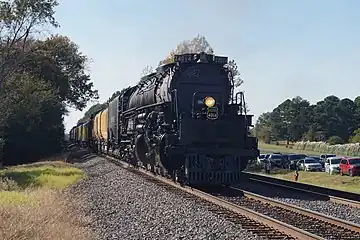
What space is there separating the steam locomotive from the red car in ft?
59.3

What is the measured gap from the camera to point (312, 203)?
15.9 metres

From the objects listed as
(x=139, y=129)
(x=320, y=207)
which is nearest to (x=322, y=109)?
(x=139, y=129)

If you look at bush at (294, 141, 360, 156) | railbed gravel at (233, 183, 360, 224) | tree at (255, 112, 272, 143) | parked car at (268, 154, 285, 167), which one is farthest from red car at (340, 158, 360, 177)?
tree at (255, 112, 272, 143)

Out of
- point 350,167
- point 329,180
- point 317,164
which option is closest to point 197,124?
point 329,180

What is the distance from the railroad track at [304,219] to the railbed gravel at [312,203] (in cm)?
81

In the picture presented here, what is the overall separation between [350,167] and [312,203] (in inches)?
894

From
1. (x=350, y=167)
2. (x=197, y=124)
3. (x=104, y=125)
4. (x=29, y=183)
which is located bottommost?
(x=29, y=183)

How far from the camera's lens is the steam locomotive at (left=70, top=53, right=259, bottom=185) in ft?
59.9

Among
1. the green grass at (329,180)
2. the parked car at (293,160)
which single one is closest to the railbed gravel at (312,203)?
the green grass at (329,180)

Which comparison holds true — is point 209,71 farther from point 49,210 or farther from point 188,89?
point 49,210

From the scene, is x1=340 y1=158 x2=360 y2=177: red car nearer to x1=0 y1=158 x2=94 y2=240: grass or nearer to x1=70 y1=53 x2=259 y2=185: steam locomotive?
x1=70 y1=53 x2=259 y2=185: steam locomotive

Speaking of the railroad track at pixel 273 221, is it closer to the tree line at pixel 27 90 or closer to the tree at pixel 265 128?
the tree line at pixel 27 90

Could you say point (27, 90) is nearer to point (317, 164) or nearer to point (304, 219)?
point (317, 164)

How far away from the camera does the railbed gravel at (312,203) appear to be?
13913mm
